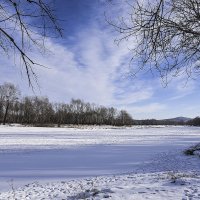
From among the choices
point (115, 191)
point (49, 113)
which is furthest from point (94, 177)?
point (49, 113)

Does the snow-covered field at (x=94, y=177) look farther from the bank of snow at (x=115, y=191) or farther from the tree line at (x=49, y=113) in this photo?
the tree line at (x=49, y=113)

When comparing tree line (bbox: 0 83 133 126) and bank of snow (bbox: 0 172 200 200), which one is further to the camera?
tree line (bbox: 0 83 133 126)

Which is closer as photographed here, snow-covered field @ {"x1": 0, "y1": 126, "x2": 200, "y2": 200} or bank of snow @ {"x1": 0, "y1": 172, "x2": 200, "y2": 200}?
bank of snow @ {"x1": 0, "y1": 172, "x2": 200, "y2": 200}

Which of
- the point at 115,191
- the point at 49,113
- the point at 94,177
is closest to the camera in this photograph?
the point at 115,191

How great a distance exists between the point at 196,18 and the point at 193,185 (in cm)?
408

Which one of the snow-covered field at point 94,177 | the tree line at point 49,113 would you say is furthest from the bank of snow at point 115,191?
the tree line at point 49,113

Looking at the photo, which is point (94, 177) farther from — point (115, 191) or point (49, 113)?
point (49, 113)

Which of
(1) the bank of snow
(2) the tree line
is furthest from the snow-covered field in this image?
(2) the tree line

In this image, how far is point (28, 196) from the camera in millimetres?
9508

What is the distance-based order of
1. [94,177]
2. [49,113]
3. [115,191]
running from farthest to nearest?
1. [49,113]
2. [94,177]
3. [115,191]

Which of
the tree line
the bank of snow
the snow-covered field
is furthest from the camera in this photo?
the tree line

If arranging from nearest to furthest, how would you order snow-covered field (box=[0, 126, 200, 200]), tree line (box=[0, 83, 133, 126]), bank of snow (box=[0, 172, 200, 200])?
bank of snow (box=[0, 172, 200, 200])
snow-covered field (box=[0, 126, 200, 200])
tree line (box=[0, 83, 133, 126])

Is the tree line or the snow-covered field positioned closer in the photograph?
the snow-covered field

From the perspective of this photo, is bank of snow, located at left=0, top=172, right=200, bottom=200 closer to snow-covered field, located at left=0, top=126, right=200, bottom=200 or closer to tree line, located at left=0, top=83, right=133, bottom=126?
snow-covered field, located at left=0, top=126, right=200, bottom=200
